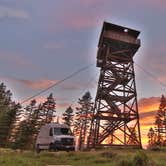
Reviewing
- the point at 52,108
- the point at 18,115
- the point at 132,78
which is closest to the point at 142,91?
the point at 132,78

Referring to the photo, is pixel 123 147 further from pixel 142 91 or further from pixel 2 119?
pixel 2 119

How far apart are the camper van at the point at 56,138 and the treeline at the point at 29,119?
1593 inches

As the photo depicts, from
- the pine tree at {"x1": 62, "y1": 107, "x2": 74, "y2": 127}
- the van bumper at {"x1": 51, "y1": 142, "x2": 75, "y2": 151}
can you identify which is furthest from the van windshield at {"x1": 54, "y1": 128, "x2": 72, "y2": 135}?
the pine tree at {"x1": 62, "y1": 107, "x2": 74, "y2": 127}

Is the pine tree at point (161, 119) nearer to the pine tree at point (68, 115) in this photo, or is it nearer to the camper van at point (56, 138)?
the pine tree at point (68, 115)

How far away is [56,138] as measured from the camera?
3253cm

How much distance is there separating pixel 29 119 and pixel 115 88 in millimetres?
55590

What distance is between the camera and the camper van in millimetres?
32487

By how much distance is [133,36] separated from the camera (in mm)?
43719

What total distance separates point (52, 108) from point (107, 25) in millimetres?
52281

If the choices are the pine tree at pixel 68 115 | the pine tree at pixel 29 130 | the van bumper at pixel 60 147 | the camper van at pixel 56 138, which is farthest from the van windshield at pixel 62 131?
the pine tree at pixel 68 115

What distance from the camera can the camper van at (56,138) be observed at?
32.5 meters

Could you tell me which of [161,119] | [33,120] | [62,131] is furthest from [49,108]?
[62,131]

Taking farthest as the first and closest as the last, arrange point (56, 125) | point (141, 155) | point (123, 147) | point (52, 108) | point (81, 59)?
point (52, 108) < point (81, 59) < point (123, 147) < point (56, 125) < point (141, 155)

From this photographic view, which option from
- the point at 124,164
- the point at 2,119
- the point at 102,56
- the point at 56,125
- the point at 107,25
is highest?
the point at 107,25
